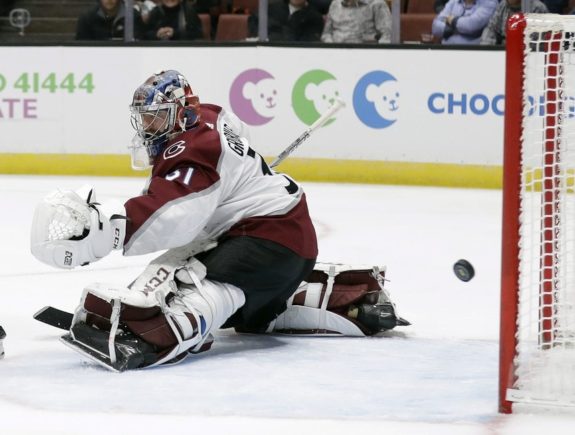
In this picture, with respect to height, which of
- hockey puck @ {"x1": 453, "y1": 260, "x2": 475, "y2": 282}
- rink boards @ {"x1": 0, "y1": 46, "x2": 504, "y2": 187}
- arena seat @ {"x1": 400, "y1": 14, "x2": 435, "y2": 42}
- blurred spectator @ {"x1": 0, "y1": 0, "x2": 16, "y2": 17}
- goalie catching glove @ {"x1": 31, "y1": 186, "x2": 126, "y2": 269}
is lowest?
hockey puck @ {"x1": 453, "y1": 260, "x2": 475, "y2": 282}

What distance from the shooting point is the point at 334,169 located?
7.79 metres

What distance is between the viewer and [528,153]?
2.94m

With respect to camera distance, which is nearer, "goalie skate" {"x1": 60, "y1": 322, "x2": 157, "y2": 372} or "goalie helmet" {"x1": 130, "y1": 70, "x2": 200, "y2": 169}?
"goalie skate" {"x1": 60, "y1": 322, "x2": 157, "y2": 372}

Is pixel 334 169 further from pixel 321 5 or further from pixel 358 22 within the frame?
pixel 321 5

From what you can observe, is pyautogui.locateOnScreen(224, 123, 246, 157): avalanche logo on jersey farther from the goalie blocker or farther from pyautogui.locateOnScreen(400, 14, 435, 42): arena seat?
pyautogui.locateOnScreen(400, 14, 435, 42): arena seat

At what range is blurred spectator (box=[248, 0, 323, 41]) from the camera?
7734 mm

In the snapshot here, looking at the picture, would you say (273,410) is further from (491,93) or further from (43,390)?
(491,93)

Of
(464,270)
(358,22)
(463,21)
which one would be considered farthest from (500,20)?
(464,270)

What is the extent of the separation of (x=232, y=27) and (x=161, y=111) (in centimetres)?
453

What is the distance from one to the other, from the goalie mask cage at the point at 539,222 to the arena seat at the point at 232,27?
466 cm

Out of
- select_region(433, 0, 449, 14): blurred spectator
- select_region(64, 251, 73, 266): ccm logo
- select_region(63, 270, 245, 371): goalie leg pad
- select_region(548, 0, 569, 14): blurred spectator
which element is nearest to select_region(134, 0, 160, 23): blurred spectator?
select_region(433, 0, 449, 14): blurred spectator

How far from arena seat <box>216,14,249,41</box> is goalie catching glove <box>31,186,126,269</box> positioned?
474cm

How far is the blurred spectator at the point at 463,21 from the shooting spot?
7.50m

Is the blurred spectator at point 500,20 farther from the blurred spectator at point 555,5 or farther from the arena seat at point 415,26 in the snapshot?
the arena seat at point 415,26
